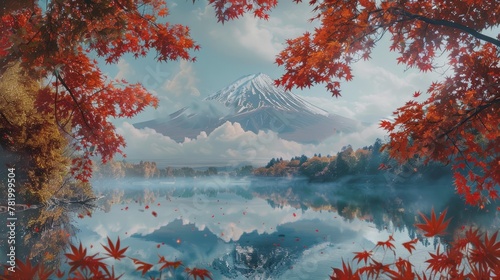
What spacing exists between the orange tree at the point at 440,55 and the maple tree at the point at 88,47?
3.96 feet

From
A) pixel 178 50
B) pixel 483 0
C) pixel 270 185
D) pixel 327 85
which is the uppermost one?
pixel 483 0

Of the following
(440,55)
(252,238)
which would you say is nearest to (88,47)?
(440,55)

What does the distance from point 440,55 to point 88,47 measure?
5.55 m

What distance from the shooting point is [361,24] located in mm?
4352

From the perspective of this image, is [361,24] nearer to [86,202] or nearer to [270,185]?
[86,202]

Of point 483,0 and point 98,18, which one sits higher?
point 483,0

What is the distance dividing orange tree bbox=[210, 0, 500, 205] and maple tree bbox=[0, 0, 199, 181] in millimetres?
1207

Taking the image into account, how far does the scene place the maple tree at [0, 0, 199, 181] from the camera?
3420mm

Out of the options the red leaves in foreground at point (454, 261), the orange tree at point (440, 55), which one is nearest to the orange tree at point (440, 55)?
the orange tree at point (440, 55)

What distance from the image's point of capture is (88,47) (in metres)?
6.45

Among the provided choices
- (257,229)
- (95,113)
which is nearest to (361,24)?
(95,113)

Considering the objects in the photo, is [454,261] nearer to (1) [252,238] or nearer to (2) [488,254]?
(2) [488,254]

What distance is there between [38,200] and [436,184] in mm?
39663

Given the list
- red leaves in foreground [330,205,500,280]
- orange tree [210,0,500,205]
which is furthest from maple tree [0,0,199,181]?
red leaves in foreground [330,205,500,280]
